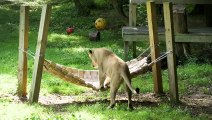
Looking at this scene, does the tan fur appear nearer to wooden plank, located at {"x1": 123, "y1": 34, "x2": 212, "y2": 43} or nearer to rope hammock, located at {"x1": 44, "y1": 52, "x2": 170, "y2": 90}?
rope hammock, located at {"x1": 44, "y1": 52, "x2": 170, "y2": 90}

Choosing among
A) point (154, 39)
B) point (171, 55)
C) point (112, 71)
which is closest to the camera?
point (112, 71)

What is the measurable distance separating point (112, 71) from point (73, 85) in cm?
267

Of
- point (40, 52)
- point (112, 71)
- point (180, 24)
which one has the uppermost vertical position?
point (180, 24)

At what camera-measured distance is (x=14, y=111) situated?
7.49 meters

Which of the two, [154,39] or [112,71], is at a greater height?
[154,39]

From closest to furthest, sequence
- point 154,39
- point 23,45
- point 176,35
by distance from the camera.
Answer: point 23,45 < point 154,39 < point 176,35

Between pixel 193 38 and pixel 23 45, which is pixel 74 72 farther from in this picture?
pixel 193 38

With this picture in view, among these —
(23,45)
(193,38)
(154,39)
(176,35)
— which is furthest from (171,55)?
(176,35)

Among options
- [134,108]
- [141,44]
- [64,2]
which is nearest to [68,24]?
[141,44]

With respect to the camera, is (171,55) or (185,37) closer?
(171,55)

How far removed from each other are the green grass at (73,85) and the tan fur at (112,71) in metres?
0.34

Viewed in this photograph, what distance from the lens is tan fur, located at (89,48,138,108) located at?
7535 millimetres

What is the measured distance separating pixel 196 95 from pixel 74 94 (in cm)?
245

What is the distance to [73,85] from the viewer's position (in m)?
10.2
